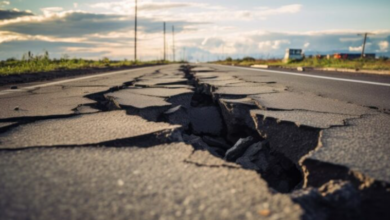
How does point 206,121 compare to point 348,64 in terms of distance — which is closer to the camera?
point 206,121

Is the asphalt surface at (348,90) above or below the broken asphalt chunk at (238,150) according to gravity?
above

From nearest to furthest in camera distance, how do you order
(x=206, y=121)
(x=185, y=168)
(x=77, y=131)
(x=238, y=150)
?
(x=185, y=168) → (x=77, y=131) → (x=238, y=150) → (x=206, y=121)

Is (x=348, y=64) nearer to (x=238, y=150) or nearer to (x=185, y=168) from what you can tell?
(x=238, y=150)

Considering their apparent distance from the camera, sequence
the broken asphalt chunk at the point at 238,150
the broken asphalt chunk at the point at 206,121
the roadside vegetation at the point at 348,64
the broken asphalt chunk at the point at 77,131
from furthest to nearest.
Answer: the roadside vegetation at the point at 348,64
the broken asphalt chunk at the point at 206,121
the broken asphalt chunk at the point at 238,150
the broken asphalt chunk at the point at 77,131

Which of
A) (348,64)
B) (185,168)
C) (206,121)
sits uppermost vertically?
(348,64)

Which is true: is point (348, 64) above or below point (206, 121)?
above

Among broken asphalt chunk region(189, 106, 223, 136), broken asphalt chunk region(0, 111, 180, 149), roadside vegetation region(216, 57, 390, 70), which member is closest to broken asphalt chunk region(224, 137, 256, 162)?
broken asphalt chunk region(0, 111, 180, 149)

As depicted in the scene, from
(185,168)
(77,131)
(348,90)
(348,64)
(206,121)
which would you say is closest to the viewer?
(185,168)

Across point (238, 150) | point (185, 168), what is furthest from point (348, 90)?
point (185, 168)

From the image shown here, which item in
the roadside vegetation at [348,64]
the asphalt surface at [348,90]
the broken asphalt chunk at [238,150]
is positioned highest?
the roadside vegetation at [348,64]

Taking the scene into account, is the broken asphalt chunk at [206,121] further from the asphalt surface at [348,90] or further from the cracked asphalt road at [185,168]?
the asphalt surface at [348,90]

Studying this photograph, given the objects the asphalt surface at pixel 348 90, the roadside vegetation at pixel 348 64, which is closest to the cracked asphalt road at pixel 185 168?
the asphalt surface at pixel 348 90

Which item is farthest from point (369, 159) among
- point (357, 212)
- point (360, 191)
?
point (357, 212)

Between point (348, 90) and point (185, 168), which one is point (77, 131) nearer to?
point (185, 168)
